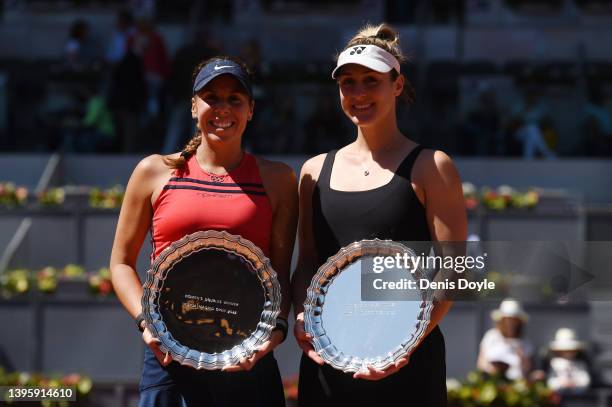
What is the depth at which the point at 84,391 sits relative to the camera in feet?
21.8

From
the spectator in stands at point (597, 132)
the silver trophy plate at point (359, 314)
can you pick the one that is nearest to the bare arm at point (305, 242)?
the silver trophy plate at point (359, 314)

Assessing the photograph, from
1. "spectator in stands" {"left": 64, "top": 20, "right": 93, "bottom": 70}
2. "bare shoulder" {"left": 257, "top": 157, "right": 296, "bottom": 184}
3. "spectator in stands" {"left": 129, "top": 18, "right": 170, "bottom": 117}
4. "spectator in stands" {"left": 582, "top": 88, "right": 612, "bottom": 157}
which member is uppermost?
"spectator in stands" {"left": 64, "top": 20, "right": 93, "bottom": 70}

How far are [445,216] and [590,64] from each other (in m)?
9.80

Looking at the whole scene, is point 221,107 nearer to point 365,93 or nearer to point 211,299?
point 365,93

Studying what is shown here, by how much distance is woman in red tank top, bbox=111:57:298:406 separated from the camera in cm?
386

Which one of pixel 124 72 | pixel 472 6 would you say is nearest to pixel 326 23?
pixel 472 6

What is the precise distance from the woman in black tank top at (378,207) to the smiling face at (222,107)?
330 mm

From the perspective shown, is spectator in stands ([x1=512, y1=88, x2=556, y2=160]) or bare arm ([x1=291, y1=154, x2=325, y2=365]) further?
spectator in stands ([x1=512, y1=88, x2=556, y2=160])

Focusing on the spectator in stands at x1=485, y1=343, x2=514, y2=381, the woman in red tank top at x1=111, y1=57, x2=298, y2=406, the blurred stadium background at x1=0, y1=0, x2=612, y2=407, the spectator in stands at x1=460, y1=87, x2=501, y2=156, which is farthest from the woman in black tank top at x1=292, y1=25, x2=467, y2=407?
the spectator in stands at x1=460, y1=87, x2=501, y2=156

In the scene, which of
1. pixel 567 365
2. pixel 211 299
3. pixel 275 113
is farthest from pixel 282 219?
pixel 275 113

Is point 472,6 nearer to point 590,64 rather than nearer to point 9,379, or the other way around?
point 590,64

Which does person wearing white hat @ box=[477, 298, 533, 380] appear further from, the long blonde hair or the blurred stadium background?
the long blonde hair

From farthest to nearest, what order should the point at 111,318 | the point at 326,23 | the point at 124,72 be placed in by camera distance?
1. the point at 326,23
2. the point at 124,72
3. the point at 111,318

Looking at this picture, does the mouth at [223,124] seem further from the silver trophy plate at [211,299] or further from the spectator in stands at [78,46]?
the spectator in stands at [78,46]
